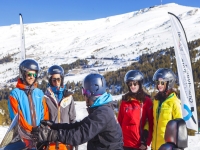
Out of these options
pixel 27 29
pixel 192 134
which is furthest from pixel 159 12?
pixel 192 134

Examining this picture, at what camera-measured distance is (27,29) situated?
138125 millimetres

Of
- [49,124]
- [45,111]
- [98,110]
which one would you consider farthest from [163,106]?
[49,124]

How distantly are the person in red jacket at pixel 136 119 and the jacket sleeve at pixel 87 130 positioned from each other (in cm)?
170

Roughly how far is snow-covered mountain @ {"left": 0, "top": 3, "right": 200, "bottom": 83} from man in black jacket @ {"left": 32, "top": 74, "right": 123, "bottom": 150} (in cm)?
4337

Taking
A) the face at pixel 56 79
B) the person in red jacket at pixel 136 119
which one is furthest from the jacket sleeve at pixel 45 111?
A: the person in red jacket at pixel 136 119

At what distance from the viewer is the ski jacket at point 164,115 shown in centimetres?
438

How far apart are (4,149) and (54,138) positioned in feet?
1.47

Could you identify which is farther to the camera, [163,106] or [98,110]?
[163,106]

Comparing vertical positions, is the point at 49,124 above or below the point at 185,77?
below

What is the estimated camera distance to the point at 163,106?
4441mm

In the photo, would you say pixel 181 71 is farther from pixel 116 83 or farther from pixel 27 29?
pixel 27 29

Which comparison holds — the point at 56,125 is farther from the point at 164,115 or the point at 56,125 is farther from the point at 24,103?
the point at 164,115

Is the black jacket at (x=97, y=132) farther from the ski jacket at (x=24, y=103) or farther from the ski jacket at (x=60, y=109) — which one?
the ski jacket at (x=60, y=109)

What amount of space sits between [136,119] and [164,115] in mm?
417
